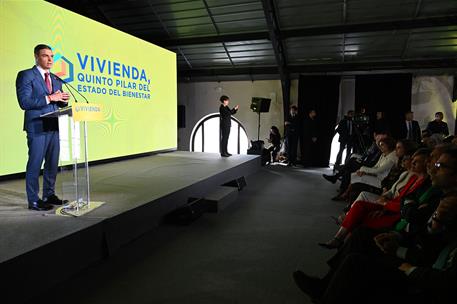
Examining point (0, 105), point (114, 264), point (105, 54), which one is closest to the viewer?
point (114, 264)

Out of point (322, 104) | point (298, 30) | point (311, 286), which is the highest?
point (298, 30)

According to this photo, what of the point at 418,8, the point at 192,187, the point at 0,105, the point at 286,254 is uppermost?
the point at 418,8

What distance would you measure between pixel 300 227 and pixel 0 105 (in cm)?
351

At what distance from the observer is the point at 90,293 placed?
2041 millimetres

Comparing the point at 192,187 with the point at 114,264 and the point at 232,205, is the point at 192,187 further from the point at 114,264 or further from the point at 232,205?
the point at 114,264

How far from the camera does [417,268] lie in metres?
1.39

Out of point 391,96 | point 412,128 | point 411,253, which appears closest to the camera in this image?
point 411,253

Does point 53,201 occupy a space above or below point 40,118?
below

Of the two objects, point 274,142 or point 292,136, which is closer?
point 292,136

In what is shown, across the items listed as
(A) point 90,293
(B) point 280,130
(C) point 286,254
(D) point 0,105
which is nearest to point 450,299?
(C) point 286,254

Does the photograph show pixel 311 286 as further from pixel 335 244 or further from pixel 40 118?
pixel 40 118

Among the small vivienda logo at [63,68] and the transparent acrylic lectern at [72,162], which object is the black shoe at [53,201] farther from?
the small vivienda logo at [63,68]

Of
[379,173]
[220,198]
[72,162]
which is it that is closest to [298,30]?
[379,173]

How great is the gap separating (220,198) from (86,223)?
1707 mm
